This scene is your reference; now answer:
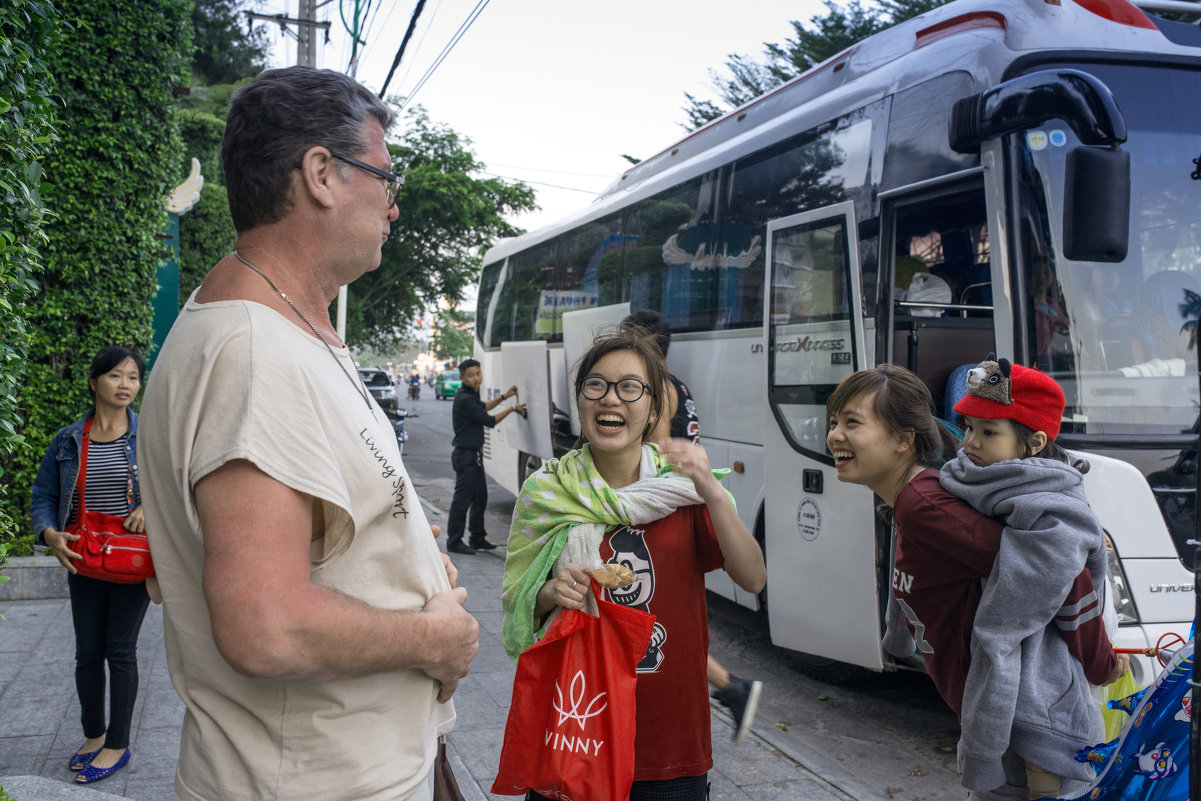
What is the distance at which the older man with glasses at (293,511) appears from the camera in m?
1.35

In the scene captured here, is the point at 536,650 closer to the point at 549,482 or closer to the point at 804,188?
the point at 549,482

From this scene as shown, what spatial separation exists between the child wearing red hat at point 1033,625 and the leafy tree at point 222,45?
31.4 metres

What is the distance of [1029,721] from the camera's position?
7.49 ft

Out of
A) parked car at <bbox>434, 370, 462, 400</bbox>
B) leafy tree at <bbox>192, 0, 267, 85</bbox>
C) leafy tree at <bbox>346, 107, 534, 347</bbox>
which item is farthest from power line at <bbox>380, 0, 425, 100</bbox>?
parked car at <bbox>434, 370, 462, 400</bbox>

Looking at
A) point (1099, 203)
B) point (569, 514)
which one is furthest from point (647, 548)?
point (1099, 203)

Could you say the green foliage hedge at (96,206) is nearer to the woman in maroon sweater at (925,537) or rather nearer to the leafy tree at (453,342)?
the woman in maroon sweater at (925,537)

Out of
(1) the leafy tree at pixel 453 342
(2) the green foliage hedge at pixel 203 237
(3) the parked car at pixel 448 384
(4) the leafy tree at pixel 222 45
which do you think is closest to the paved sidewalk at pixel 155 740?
(2) the green foliage hedge at pixel 203 237

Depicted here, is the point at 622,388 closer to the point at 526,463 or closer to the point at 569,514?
the point at 569,514

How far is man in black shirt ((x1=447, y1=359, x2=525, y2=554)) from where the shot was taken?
9.26 meters

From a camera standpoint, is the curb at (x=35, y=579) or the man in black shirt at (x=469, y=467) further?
the man in black shirt at (x=469, y=467)

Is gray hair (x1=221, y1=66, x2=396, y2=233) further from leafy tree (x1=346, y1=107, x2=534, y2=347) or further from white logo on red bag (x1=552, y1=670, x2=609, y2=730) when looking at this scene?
leafy tree (x1=346, y1=107, x2=534, y2=347)

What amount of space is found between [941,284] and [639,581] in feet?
12.1

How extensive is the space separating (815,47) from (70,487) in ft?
48.3

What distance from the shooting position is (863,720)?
5273 mm
